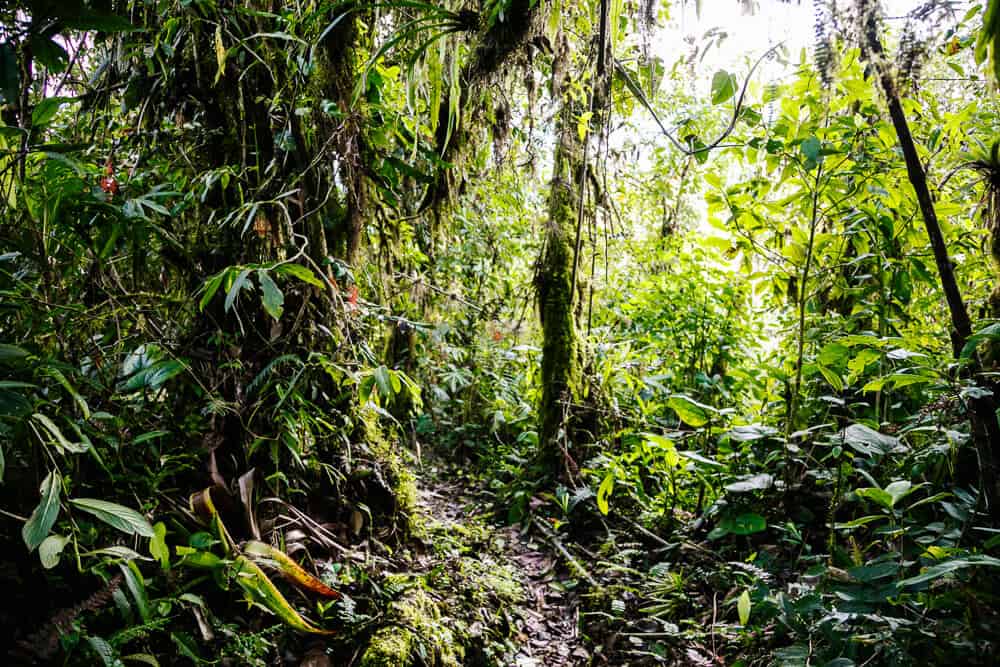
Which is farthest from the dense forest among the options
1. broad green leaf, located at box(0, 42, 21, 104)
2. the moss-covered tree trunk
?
the moss-covered tree trunk

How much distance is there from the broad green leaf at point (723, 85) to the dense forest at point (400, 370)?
0.9 inches

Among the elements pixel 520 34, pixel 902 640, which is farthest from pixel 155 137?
pixel 902 640

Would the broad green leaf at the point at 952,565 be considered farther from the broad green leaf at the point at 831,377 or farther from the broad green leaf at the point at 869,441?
the broad green leaf at the point at 831,377

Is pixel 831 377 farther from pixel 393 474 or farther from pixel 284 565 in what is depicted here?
pixel 284 565

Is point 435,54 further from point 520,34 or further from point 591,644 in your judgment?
point 591,644

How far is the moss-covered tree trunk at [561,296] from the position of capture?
3.87m

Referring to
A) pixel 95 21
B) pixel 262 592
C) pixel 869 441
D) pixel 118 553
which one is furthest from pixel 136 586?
pixel 869 441

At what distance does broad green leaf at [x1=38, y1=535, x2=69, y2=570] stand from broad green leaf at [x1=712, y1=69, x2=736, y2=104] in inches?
95.3

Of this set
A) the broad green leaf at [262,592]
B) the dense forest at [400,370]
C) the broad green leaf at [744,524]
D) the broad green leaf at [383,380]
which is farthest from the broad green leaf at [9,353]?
the broad green leaf at [744,524]

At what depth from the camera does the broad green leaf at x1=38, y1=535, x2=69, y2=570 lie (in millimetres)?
1287

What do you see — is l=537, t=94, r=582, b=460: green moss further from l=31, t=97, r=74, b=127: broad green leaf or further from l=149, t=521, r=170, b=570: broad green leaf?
l=31, t=97, r=74, b=127: broad green leaf

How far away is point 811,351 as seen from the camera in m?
3.34

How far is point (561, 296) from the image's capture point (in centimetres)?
405

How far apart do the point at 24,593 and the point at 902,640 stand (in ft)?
7.51
